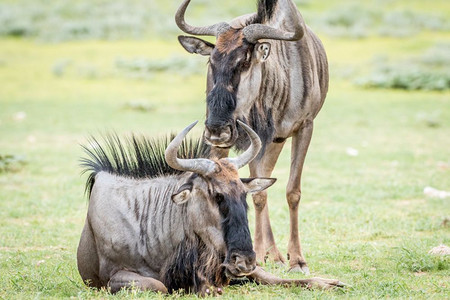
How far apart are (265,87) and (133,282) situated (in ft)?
8.78

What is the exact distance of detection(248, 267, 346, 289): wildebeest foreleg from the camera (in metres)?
6.57

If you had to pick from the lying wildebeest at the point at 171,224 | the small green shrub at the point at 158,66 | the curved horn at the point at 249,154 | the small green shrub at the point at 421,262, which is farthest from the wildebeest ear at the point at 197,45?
the small green shrub at the point at 158,66

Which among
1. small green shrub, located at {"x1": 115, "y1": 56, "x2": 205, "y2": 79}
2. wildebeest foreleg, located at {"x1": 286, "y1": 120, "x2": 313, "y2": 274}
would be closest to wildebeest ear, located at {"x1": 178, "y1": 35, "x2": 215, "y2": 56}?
wildebeest foreleg, located at {"x1": 286, "y1": 120, "x2": 313, "y2": 274}

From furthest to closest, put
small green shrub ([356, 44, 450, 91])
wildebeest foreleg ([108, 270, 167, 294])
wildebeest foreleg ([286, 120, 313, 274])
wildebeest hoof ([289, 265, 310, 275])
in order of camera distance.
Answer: small green shrub ([356, 44, 450, 91]) < wildebeest foreleg ([286, 120, 313, 274]) < wildebeest hoof ([289, 265, 310, 275]) < wildebeest foreleg ([108, 270, 167, 294])

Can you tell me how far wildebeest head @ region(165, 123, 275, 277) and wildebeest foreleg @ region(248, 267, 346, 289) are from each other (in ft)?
2.28

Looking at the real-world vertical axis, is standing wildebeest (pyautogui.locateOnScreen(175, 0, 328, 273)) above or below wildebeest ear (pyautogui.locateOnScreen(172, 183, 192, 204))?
above

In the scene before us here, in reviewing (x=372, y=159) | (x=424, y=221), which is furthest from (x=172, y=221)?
(x=372, y=159)

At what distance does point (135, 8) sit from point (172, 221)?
3650cm

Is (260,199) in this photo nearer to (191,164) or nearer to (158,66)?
(191,164)

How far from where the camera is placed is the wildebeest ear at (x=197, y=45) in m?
7.79

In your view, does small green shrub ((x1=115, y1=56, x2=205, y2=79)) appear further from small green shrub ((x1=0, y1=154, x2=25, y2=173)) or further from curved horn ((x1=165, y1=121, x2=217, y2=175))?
curved horn ((x1=165, y1=121, x2=217, y2=175))

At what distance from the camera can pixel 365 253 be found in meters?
8.38

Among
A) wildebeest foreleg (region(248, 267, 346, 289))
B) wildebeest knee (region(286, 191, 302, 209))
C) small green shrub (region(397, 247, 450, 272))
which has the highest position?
wildebeest knee (region(286, 191, 302, 209))

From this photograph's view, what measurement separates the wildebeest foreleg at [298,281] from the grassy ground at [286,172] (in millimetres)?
105
